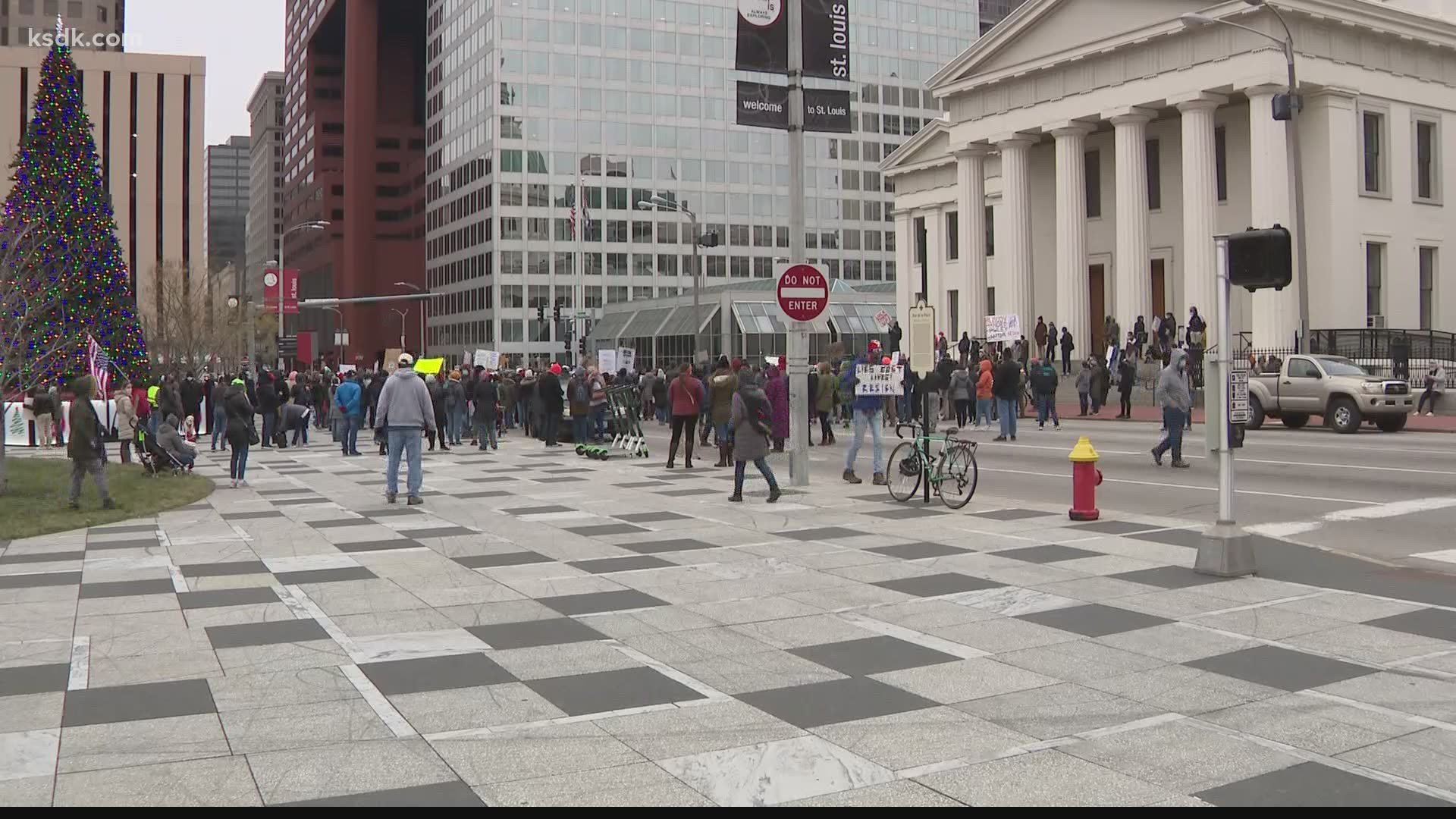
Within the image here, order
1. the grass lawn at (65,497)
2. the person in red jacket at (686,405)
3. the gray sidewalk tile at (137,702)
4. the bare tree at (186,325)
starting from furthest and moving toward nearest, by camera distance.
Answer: the bare tree at (186,325) → the person in red jacket at (686,405) → the grass lawn at (65,497) → the gray sidewalk tile at (137,702)

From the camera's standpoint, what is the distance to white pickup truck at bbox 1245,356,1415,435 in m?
26.1

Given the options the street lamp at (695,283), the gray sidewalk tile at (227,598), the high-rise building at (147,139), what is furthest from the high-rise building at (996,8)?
the gray sidewalk tile at (227,598)

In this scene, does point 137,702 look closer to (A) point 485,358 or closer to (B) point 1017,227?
(A) point 485,358

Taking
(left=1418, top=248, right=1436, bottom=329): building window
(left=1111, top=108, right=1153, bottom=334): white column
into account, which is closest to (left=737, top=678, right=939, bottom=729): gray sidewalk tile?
(left=1111, top=108, right=1153, bottom=334): white column

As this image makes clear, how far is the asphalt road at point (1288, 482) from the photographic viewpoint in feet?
39.9

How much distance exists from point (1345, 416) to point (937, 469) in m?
15.9

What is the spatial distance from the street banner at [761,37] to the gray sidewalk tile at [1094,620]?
36.6 ft

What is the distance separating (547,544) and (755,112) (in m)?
8.28

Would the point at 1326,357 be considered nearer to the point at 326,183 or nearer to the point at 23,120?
the point at 23,120

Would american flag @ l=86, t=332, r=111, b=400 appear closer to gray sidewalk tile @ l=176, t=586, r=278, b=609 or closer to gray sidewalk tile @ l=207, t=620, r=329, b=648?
gray sidewalk tile @ l=176, t=586, r=278, b=609

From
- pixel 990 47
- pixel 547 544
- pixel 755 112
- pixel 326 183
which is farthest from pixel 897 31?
pixel 547 544

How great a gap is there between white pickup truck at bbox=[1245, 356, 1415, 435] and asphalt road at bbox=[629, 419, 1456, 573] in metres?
0.49

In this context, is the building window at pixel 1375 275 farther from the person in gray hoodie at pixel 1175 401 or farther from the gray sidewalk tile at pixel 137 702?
the gray sidewalk tile at pixel 137 702

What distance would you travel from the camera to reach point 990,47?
5169 cm
